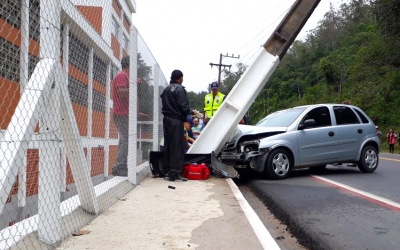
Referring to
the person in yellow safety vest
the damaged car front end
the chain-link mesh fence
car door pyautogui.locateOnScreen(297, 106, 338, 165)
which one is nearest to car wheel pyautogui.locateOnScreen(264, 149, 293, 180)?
the damaged car front end

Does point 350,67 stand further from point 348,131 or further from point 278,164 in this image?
point 278,164

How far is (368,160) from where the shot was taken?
10.0 metres

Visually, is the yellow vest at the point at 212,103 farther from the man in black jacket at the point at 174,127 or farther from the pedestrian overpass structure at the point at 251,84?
the man in black jacket at the point at 174,127

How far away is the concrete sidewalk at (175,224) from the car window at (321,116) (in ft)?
13.3

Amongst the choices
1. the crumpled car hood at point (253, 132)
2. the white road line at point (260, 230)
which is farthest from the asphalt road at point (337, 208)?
the crumpled car hood at point (253, 132)

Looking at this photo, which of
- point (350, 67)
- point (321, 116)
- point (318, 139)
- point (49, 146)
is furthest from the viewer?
point (350, 67)

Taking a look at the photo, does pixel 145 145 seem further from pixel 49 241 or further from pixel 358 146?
pixel 358 146

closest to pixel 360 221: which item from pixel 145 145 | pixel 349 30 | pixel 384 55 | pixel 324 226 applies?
pixel 324 226

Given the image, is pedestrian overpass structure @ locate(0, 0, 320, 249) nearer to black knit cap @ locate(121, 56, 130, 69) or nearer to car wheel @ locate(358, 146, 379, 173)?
black knit cap @ locate(121, 56, 130, 69)

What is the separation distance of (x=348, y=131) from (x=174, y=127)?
475 cm

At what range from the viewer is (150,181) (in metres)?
7.34

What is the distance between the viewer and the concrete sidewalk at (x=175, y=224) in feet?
11.7

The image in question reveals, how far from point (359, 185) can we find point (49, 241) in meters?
6.57

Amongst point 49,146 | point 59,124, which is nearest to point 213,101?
point 59,124
